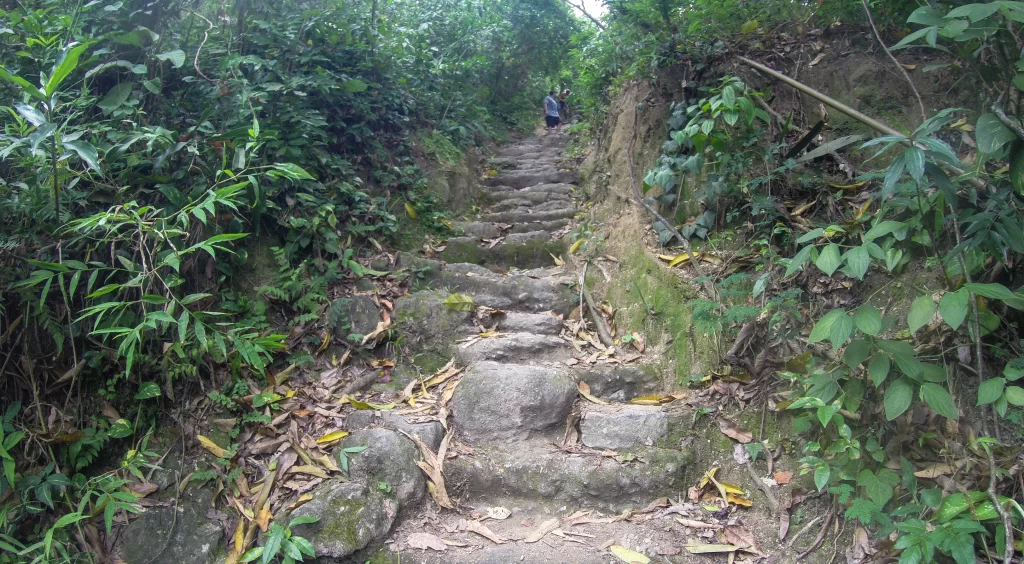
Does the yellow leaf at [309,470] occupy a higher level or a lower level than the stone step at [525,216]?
lower

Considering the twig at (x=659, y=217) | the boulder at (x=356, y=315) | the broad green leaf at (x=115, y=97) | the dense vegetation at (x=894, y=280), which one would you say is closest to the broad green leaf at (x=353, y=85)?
the broad green leaf at (x=115, y=97)

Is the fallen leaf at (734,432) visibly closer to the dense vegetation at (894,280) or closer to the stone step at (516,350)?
the dense vegetation at (894,280)

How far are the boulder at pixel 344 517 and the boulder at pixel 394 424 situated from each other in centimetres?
38

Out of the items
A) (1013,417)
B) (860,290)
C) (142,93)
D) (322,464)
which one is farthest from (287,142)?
(1013,417)

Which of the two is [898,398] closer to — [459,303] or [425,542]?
[425,542]

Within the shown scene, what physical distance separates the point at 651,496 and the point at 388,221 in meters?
3.12

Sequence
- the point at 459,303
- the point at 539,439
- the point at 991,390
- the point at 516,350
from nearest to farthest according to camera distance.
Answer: the point at 991,390 → the point at 539,439 → the point at 516,350 → the point at 459,303

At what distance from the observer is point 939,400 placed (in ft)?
6.95

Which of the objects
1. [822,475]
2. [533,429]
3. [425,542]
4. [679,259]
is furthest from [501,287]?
[822,475]

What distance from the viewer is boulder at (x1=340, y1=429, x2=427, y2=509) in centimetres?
299

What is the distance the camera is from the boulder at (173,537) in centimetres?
278

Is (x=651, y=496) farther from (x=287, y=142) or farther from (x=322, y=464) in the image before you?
(x=287, y=142)

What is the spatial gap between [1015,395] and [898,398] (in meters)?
0.35

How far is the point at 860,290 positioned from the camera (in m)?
2.87
